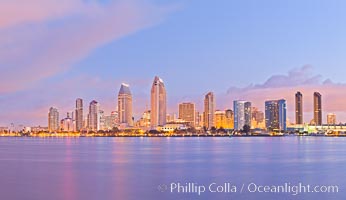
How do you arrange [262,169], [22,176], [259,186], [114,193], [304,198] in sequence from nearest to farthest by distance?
[304,198] → [114,193] → [259,186] → [22,176] → [262,169]

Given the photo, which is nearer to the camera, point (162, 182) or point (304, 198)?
point (304, 198)

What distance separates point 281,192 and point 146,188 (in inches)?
307

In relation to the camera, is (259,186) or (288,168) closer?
(259,186)

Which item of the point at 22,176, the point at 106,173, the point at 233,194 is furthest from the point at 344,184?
the point at 22,176

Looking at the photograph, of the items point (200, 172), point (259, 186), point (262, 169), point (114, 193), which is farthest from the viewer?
point (262, 169)

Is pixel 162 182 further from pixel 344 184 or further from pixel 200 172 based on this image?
pixel 344 184

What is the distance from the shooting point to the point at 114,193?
28250mm

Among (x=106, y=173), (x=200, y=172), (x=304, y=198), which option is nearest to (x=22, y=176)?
(x=106, y=173)

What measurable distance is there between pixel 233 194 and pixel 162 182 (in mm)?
6581

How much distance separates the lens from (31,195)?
90.0 ft

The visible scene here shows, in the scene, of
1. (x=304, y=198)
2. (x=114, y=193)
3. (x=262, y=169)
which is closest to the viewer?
(x=304, y=198)

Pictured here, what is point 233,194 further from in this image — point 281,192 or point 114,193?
point 114,193

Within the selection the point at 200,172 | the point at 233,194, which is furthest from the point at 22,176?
the point at 233,194

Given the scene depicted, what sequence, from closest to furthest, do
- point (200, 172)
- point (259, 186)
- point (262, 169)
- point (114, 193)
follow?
point (114, 193), point (259, 186), point (200, 172), point (262, 169)
